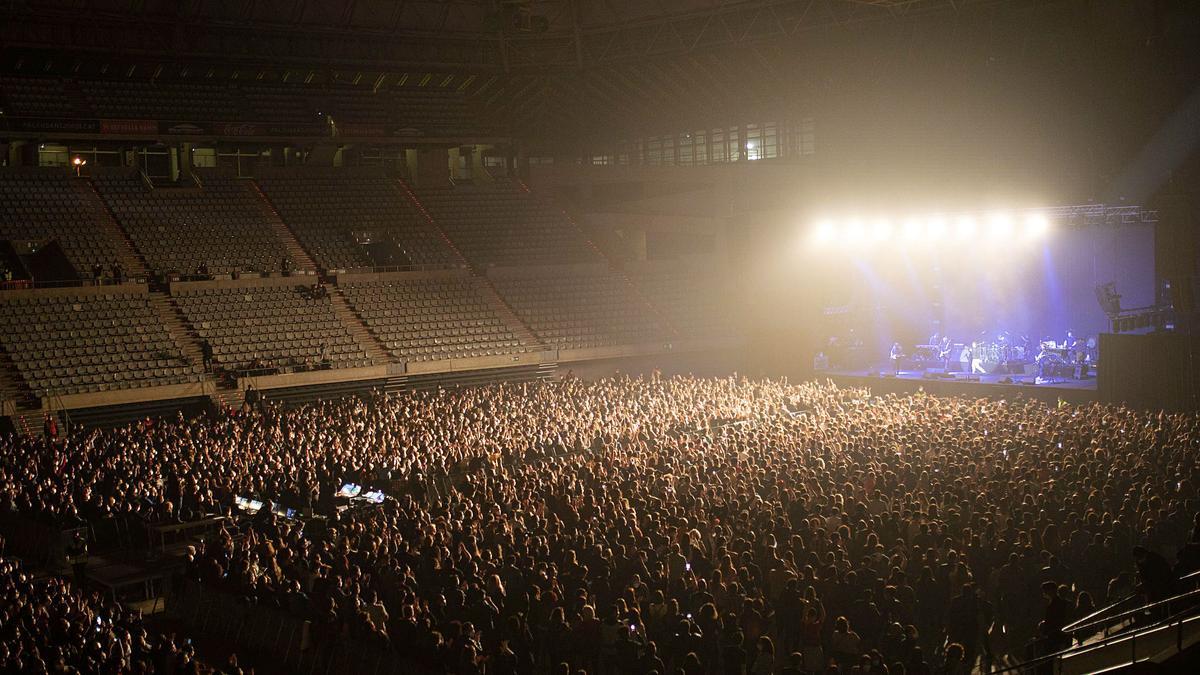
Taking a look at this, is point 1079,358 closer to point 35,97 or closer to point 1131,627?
point 1131,627

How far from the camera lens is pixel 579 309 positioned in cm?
3734

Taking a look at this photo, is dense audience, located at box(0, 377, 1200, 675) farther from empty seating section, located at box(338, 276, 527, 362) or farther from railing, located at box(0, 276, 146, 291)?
railing, located at box(0, 276, 146, 291)

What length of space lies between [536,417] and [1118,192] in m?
16.9

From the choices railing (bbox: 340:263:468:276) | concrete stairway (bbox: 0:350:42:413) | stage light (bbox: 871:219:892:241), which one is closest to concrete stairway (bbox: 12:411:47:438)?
concrete stairway (bbox: 0:350:42:413)

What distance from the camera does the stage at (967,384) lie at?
88.1ft

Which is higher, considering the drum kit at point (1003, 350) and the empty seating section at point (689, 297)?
the empty seating section at point (689, 297)

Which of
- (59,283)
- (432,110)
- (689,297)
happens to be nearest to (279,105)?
(432,110)

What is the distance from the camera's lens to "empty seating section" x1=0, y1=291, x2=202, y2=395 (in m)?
27.1

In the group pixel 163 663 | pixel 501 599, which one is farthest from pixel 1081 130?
pixel 163 663

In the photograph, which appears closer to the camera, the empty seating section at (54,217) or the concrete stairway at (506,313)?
the empty seating section at (54,217)

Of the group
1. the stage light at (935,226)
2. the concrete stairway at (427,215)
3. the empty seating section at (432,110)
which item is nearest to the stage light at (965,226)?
the stage light at (935,226)

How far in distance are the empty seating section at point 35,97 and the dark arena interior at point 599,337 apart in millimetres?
213

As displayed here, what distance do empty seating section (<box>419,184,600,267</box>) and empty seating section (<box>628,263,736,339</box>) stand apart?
2651mm

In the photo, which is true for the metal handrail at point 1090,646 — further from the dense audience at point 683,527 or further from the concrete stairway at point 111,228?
the concrete stairway at point 111,228
